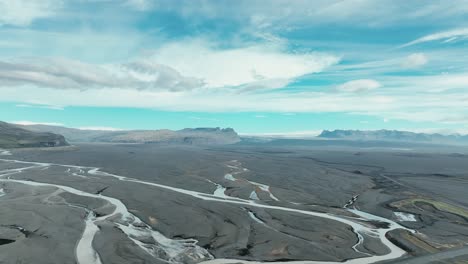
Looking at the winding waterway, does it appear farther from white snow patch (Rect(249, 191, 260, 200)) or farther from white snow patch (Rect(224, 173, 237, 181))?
white snow patch (Rect(224, 173, 237, 181))

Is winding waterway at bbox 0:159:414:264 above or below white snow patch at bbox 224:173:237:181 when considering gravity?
below

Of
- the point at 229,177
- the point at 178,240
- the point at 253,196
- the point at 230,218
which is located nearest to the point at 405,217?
the point at 253,196

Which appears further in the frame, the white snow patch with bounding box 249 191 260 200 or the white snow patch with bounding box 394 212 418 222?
the white snow patch with bounding box 249 191 260 200

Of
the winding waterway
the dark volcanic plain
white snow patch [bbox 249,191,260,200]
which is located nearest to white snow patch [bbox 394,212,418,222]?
the dark volcanic plain

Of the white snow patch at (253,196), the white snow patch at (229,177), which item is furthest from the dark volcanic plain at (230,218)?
the white snow patch at (229,177)

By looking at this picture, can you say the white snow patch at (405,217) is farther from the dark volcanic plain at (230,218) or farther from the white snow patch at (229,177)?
the white snow patch at (229,177)

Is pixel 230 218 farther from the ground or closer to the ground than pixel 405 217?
farther from the ground

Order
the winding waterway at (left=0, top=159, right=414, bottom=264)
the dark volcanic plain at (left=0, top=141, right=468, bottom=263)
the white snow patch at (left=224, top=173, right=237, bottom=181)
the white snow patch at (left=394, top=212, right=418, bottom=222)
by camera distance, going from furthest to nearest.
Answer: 1. the white snow patch at (left=224, top=173, right=237, bottom=181)
2. the white snow patch at (left=394, top=212, right=418, bottom=222)
3. the dark volcanic plain at (left=0, top=141, right=468, bottom=263)
4. the winding waterway at (left=0, top=159, right=414, bottom=264)

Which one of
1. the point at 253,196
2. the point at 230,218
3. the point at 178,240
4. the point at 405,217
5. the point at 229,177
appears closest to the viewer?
the point at 178,240

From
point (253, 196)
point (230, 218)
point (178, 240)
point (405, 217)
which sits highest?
point (230, 218)

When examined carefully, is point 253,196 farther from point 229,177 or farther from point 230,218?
point 229,177

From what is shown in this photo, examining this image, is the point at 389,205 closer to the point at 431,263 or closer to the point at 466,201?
the point at 466,201
